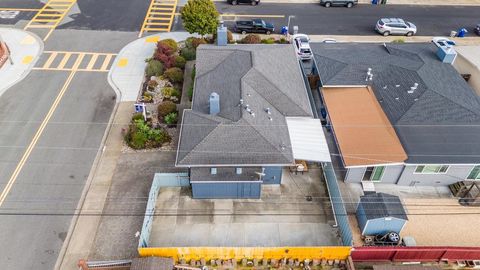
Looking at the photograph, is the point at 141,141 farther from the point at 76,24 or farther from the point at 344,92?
the point at 76,24

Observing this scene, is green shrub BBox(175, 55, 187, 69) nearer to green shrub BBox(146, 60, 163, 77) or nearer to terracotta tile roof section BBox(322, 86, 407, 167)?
green shrub BBox(146, 60, 163, 77)

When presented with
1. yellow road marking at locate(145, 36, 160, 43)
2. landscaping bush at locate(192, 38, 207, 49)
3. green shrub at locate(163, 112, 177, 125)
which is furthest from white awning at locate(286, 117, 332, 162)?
yellow road marking at locate(145, 36, 160, 43)

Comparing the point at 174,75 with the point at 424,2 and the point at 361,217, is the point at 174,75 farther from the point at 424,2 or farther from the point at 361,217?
the point at 424,2

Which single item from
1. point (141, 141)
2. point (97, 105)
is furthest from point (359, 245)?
point (97, 105)

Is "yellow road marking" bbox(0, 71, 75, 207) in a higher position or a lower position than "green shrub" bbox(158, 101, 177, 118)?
lower

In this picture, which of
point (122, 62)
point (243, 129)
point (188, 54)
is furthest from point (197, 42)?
point (243, 129)

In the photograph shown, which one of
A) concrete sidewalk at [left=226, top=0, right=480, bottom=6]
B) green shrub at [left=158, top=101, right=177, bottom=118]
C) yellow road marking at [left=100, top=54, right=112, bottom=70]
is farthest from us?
concrete sidewalk at [left=226, top=0, right=480, bottom=6]
